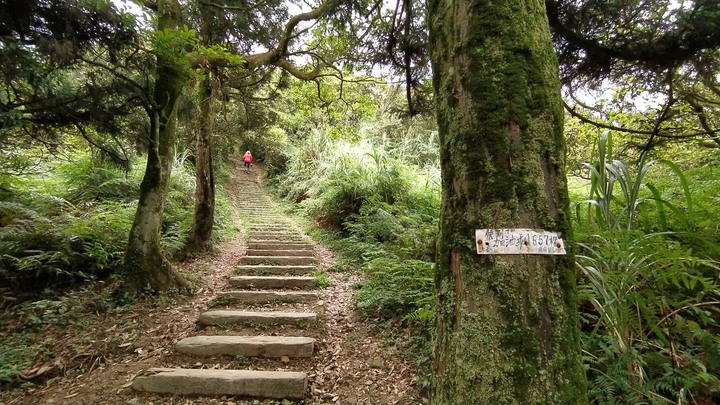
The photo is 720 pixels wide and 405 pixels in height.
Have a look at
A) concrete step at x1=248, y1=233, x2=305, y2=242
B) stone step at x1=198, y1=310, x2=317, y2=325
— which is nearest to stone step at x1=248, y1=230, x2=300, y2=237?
concrete step at x1=248, y1=233, x2=305, y2=242

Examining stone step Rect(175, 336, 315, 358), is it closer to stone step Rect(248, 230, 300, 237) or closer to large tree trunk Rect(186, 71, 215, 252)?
large tree trunk Rect(186, 71, 215, 252)

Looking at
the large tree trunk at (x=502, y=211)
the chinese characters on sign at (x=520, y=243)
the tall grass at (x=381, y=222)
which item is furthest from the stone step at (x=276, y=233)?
the chinese characters on sign at (x=520, y=243)

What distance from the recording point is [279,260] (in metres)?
6.55

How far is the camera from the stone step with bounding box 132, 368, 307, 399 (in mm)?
2889

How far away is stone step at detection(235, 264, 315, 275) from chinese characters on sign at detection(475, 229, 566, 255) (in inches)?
205

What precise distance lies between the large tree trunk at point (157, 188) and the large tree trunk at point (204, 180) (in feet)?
6.55

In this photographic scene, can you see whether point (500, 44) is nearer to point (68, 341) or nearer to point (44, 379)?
point (44, 379)

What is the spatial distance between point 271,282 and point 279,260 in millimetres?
1147

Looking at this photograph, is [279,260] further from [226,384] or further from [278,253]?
[226,384]

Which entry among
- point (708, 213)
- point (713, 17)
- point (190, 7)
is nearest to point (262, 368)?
point (708, 213)

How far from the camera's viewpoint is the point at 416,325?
11.5 feet

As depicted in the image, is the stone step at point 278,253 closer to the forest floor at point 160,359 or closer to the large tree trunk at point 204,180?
the large tree trunk at point 204,180

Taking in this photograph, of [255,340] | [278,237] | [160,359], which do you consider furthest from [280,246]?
[160,359]

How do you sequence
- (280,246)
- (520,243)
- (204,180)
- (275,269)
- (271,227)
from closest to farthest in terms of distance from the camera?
(520,243) < (275,269) < (204,180) < (280,246) < (271,227)
